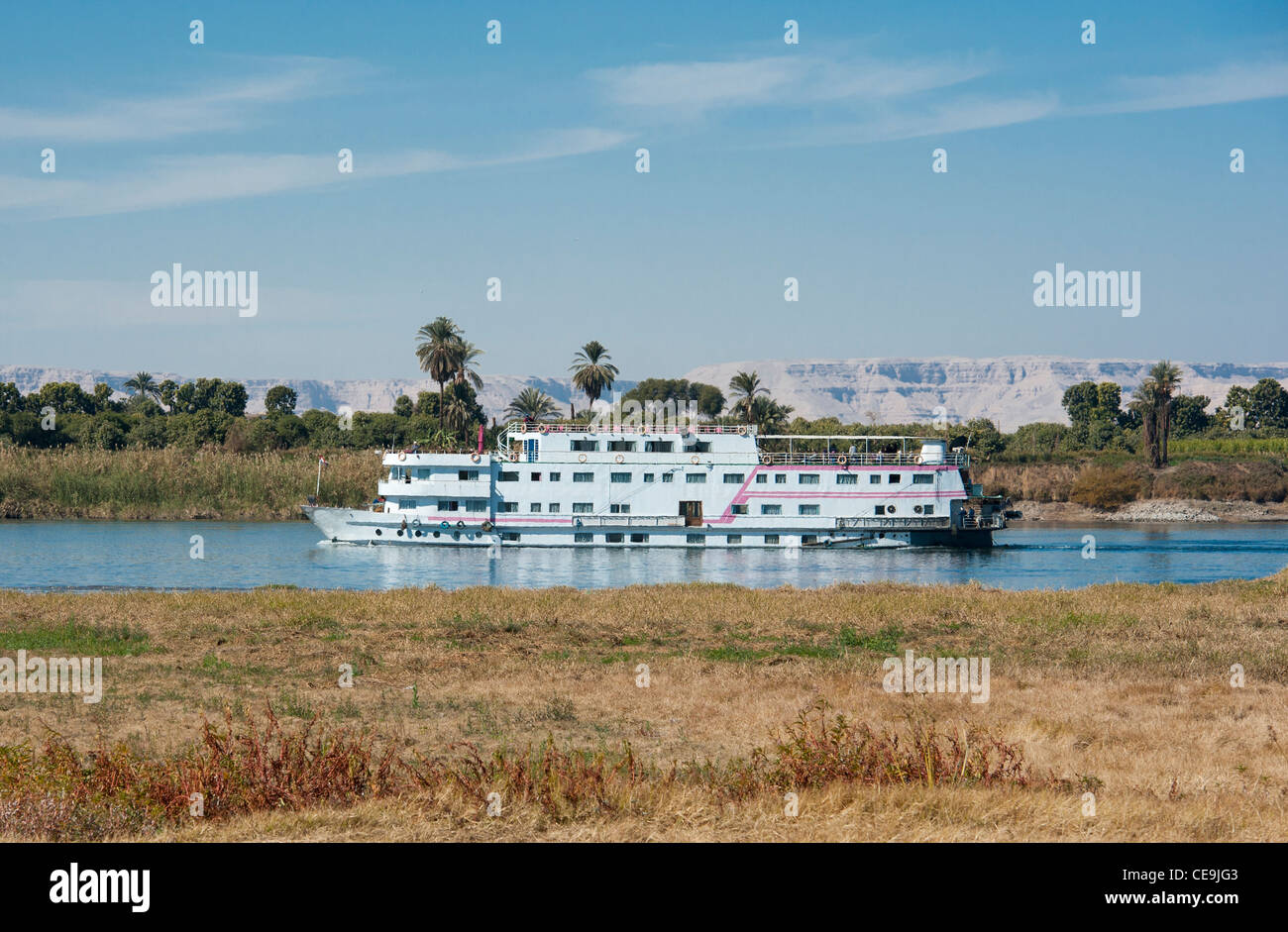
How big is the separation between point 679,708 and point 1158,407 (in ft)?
403

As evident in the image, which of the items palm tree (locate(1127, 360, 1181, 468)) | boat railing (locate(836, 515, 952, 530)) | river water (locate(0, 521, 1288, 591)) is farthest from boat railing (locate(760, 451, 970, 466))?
palm tree (locate(1127, 360, 1181, 468))

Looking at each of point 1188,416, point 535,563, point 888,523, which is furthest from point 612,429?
point 1188,416

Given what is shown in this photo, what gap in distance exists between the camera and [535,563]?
59219mm

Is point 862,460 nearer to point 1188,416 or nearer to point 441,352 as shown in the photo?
point 441,352

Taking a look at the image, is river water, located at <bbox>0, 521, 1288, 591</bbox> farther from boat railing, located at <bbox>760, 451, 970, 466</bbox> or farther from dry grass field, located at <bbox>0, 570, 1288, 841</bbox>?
dry grass field, located at <bbox>0, 570, 1288, 841</bbox>

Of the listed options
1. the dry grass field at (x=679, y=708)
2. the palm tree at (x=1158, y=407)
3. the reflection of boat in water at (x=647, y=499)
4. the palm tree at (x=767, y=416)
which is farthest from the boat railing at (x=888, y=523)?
the palm tree at (x=1158, y=407)

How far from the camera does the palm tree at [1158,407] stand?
398 feet

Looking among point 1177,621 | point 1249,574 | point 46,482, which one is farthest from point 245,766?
point 46,482

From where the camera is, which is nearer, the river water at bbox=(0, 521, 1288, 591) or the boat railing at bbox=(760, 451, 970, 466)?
the river water at bbox=(0, 521, 1288, 591)

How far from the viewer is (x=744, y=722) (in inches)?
645

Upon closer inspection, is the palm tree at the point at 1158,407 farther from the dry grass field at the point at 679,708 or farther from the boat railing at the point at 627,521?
the dry grass field at the point at 679,708

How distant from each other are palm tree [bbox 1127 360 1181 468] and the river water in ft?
155

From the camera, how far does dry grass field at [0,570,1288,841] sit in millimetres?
10734
